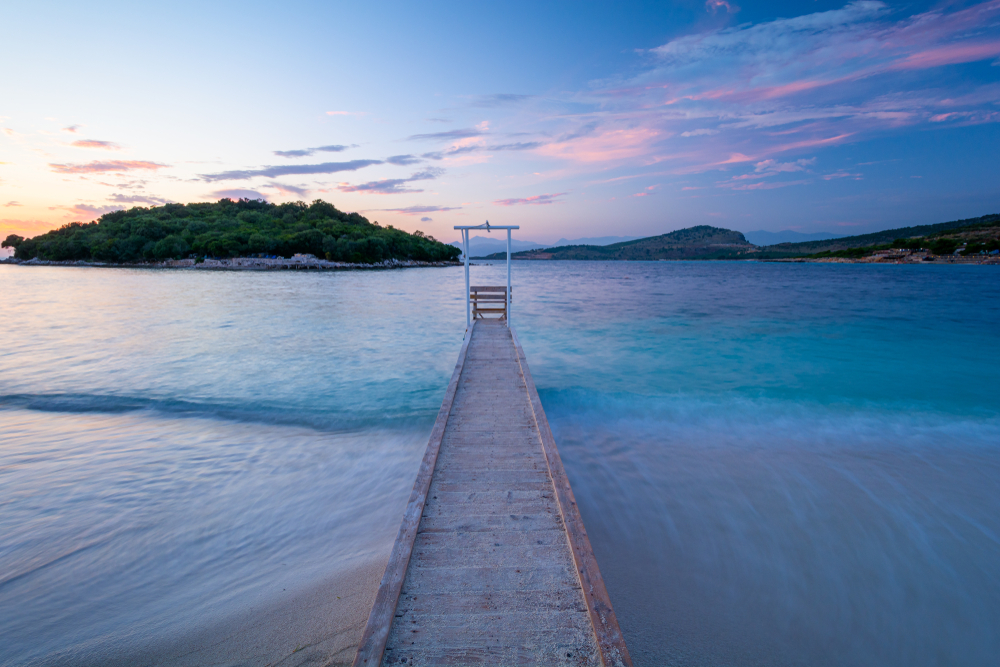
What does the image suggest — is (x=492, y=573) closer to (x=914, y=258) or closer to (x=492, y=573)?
(x=492, y=573)

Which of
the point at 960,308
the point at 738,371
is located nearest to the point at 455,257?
the point at 960,308

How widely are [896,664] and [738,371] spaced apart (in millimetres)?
9373

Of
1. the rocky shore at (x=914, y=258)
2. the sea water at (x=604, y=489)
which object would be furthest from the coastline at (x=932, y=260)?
the sea water at (x=604, y=489)

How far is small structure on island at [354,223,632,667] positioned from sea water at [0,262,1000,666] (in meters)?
0.95

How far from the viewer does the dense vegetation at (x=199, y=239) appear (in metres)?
78.2

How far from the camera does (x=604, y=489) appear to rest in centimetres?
543

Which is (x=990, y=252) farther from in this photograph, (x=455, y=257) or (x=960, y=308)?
(x=455, y=257)

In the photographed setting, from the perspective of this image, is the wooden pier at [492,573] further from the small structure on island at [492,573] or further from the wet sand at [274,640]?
the wet sand at [274,640]

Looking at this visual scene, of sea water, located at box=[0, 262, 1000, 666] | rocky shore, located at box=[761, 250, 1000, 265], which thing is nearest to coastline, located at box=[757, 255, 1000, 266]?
rocky shore, located at box=[761, 250, 1000, 265]

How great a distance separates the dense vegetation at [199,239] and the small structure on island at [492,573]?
89265mm

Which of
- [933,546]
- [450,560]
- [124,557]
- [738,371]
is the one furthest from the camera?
[738,371]

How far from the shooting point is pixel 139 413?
Result: 825cm

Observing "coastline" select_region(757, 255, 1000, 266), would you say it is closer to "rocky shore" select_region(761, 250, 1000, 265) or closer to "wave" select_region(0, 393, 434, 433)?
"rocky shore" select_region(761, 250, 1000, 265)

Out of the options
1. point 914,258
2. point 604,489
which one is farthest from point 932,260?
point 604,489
